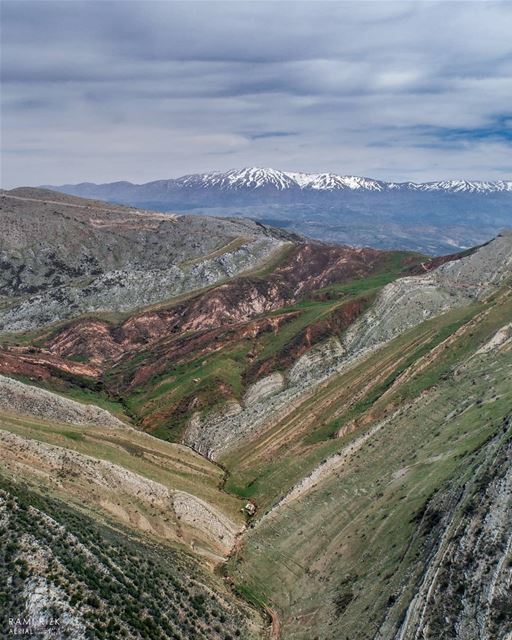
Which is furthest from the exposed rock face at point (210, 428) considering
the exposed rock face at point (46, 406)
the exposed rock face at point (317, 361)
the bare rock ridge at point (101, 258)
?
the bare rock ridge at point (101, 258)

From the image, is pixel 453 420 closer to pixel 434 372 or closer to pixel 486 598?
pixel 434 372

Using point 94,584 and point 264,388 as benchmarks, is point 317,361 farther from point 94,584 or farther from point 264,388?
point 94,584

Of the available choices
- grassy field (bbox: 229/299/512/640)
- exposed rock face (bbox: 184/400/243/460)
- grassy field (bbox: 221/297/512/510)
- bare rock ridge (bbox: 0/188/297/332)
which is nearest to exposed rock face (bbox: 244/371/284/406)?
exposed rock face (bbox: 184/400/243/460)

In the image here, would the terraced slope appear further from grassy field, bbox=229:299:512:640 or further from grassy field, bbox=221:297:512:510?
grassy field, bbox=221:297:512:510

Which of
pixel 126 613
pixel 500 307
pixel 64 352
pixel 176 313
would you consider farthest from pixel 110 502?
pixel 176 313

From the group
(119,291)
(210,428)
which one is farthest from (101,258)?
(210,428)

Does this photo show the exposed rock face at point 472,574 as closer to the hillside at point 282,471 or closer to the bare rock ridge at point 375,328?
the hillside at point 282,471
